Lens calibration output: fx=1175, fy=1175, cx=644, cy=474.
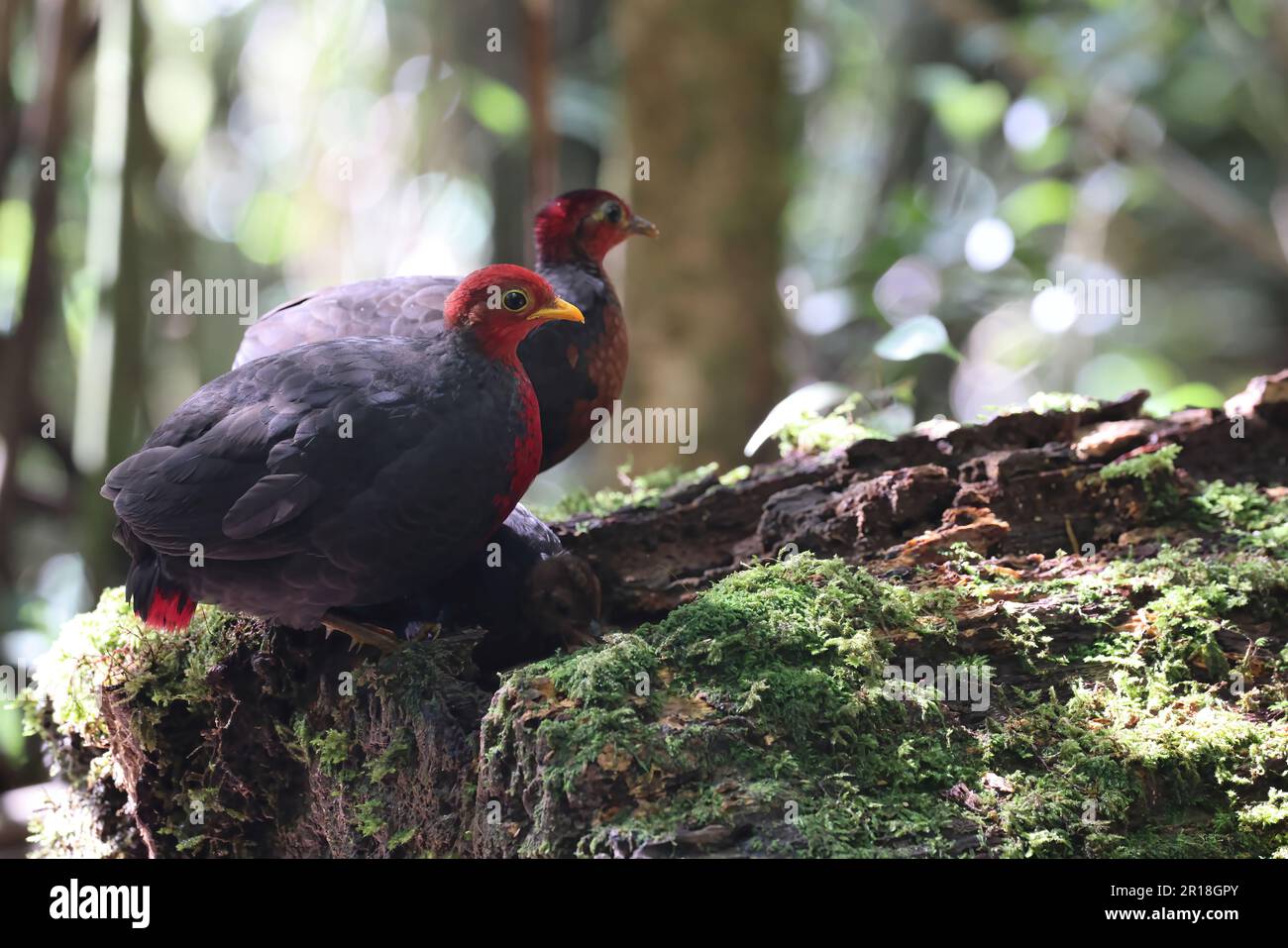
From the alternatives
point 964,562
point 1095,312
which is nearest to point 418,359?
point 964,562

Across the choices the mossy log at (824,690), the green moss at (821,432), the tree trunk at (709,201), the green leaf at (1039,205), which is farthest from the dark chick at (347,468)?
the green leaf at (1039,205)

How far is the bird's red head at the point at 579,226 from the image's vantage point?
3639 millimetres

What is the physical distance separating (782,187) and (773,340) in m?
0.71

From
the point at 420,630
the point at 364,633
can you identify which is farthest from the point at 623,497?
the point at 364,633

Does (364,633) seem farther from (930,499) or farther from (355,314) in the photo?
(930,499)

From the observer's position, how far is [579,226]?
12.0ft

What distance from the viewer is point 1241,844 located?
2178 millimetres

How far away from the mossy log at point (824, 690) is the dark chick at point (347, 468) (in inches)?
10.4

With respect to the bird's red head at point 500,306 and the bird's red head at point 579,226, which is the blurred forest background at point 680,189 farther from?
the bird's red head at point 500,306

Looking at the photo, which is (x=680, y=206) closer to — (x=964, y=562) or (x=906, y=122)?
(x=964, y=562)

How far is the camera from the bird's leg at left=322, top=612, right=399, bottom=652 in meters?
2.61

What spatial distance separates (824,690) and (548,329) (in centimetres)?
142

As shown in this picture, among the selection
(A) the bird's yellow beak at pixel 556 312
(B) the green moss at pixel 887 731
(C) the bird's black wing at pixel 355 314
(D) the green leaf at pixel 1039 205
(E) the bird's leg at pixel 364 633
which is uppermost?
(D) the green leaf at pixel 1039 205

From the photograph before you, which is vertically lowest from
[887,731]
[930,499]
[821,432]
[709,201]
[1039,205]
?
[887,731]
